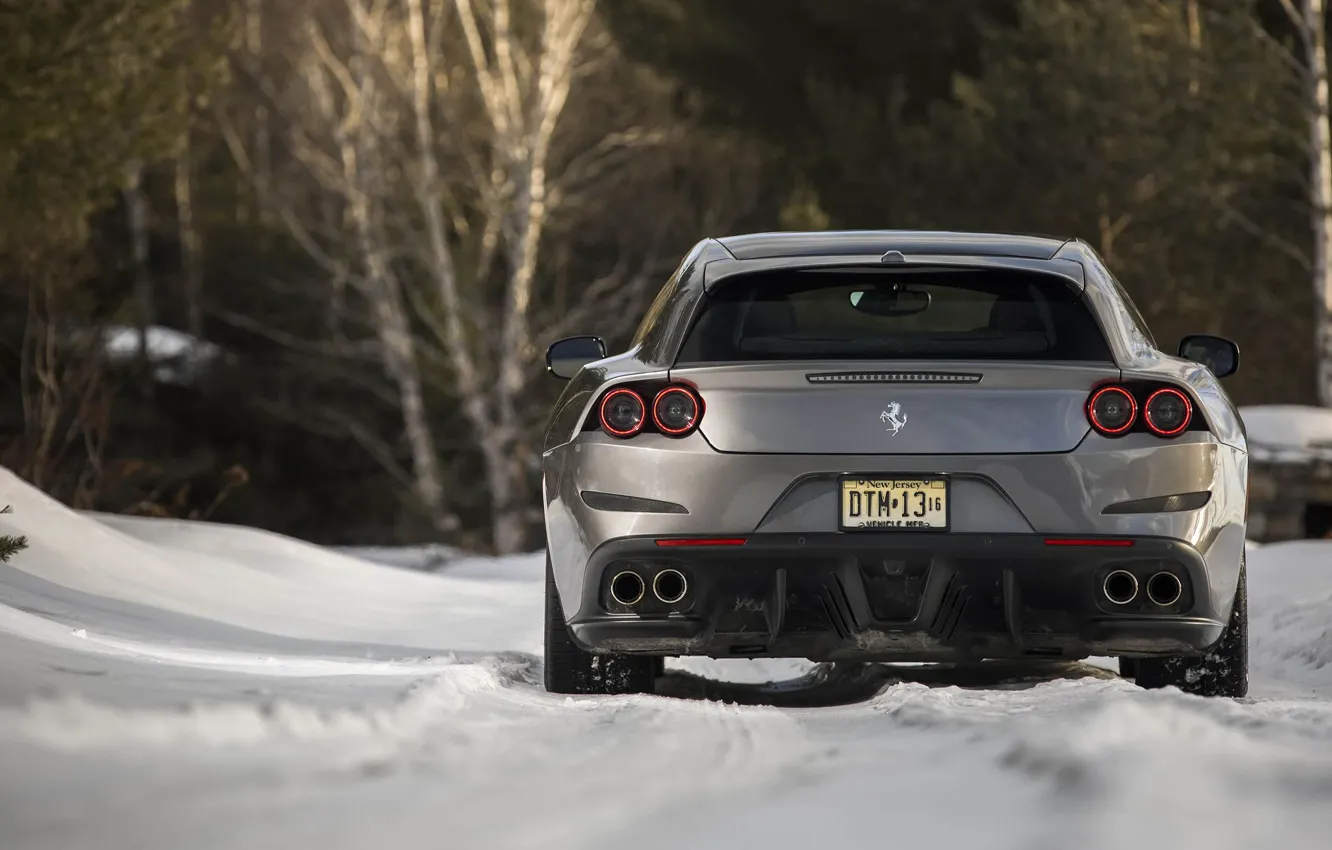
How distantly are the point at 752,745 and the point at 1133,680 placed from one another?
2636 millimetres

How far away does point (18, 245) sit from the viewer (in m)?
15.9

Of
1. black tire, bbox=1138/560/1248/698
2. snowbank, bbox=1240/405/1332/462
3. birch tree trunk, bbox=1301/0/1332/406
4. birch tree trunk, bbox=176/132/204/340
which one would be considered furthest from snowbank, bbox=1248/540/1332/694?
birch tree trunk, bbox=176/132/204/340

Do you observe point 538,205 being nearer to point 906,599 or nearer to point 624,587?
point 624,587

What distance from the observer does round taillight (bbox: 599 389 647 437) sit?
224 inches

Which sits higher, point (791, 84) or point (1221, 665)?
point (791, 84)

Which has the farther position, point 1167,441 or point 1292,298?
point 1292,298

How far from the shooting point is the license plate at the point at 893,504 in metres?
5.51

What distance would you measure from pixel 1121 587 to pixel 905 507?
2.26 feet

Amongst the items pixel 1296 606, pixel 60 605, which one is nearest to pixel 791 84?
pixel 1296 606

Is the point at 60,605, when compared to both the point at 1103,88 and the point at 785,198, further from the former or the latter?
the point at 785,198

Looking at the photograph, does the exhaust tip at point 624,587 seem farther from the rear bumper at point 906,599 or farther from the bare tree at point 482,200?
the bare tree at point 482,200

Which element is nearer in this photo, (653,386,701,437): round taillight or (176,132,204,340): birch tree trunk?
(653,386,701,437): round taillight

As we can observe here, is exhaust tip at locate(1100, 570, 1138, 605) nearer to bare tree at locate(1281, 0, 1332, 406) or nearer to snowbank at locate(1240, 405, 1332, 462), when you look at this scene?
snowbank at locate(1240, 405, 1332, 462)

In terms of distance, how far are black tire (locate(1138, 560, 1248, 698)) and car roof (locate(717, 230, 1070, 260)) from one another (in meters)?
1.28
